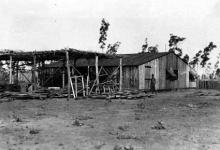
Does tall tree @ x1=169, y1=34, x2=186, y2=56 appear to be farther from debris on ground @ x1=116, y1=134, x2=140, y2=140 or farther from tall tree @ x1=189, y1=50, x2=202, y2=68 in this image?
debris on ground @ x1=116, y1=134, x2=140, y2=140

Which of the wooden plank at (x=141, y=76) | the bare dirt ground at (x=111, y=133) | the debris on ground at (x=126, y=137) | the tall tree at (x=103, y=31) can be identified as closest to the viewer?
the bare dirt ground at (x=111, y=133)

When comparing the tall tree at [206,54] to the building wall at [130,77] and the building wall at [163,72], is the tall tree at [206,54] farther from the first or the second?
the building wall at [130,77]

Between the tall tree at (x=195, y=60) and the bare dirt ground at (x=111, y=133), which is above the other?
the tall tree at (x=195, y=60)

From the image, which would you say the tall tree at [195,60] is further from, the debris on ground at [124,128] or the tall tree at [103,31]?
the debris on ground at [124,128]

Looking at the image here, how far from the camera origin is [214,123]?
45.8ft

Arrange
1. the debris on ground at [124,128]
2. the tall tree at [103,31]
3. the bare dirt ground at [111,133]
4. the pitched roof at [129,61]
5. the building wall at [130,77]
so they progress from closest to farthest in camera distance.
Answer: the bare dirt ground at [111,133], the debris on ground at [124,128], the building wall at [130,77], the pitched roof at [129,61], the tall tree at [103,31]

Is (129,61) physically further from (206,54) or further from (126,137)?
(206,54)

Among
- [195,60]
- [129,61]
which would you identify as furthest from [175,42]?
[129,61]

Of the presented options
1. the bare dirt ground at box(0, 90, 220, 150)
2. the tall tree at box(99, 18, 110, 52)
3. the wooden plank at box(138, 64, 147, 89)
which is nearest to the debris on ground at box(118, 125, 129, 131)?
the bare dirt ground at box(0, 90, 220, 150)

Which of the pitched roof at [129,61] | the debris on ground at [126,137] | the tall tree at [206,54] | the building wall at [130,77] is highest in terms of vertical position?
the tall tree at [206,54]

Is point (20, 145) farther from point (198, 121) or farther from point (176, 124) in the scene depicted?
point (198, 121)

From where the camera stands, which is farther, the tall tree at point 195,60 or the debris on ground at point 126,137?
the tall tree at point 195,60

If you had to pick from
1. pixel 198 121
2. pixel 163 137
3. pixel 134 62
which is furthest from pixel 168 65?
pixel 163 137

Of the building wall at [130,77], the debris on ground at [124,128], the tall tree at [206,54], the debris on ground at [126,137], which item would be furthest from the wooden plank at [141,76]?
the tall tree at [206,54]
